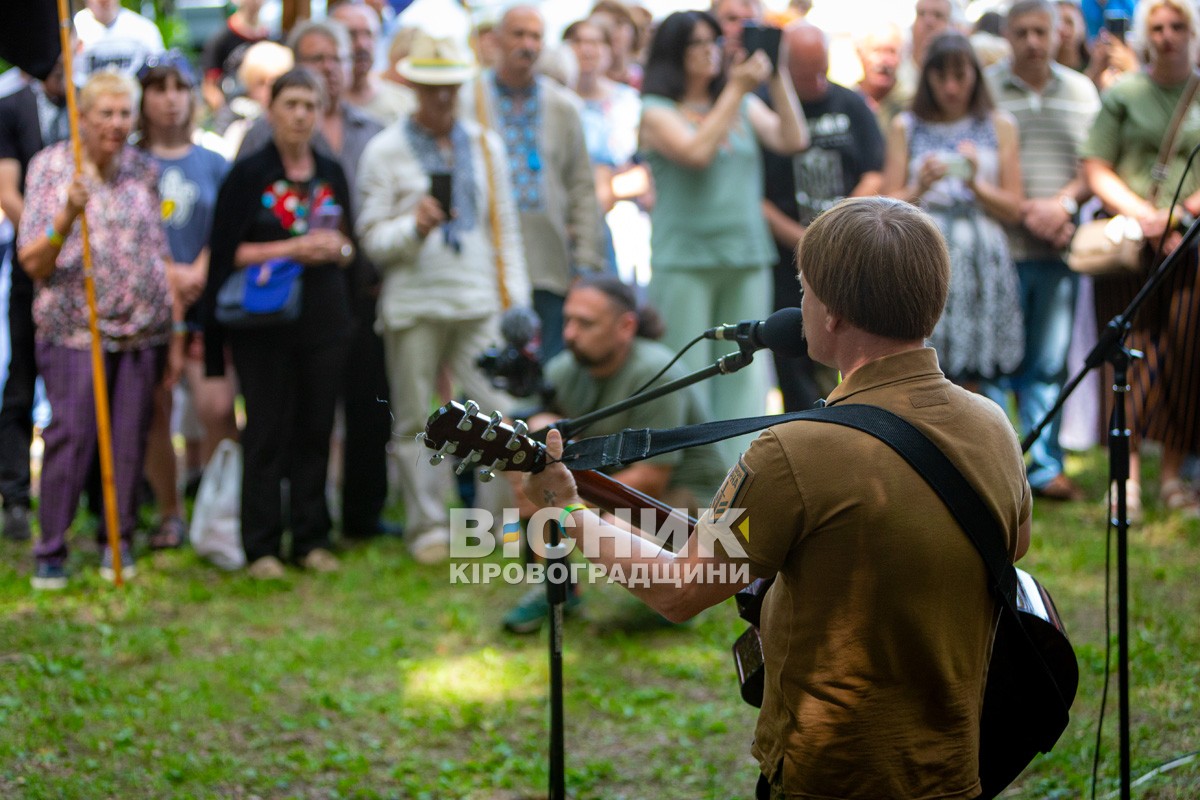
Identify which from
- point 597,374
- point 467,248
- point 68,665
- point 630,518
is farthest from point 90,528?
point 630,518

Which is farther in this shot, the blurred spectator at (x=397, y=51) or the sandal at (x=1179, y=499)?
the blurred spectator at (x=397, y=51)

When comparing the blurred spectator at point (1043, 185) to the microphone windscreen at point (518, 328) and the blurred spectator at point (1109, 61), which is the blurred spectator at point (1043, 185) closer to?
the blurred spectator at point (1109, 61)

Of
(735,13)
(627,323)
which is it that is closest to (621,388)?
(627,323)

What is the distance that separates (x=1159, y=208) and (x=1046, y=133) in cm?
98

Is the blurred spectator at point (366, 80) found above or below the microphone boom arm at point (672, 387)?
above

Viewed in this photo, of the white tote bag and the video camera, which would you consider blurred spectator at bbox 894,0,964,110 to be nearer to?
the video camera

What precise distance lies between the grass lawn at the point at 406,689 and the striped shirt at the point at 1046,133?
1.67 meters

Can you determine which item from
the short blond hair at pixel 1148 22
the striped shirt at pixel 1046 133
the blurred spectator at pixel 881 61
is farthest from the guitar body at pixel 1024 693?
the blurred spectator at pixel 881 61

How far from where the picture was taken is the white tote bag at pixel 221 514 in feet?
19.6

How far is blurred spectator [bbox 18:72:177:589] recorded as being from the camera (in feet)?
18.3

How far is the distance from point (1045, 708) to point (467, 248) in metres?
4.13

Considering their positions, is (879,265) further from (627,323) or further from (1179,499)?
(1179,499)

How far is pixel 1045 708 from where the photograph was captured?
7.82 ft

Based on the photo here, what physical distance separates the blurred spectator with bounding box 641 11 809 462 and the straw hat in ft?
2.84
